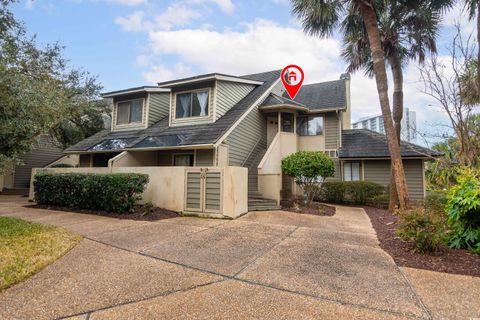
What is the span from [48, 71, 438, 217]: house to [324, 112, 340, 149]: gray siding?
58 millimetres

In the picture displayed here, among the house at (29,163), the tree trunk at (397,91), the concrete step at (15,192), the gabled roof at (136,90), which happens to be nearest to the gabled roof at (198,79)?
the gabled roof at (136,90)

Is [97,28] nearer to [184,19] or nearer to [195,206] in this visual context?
[184,19]

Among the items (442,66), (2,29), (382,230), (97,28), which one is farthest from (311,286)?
(2,29)

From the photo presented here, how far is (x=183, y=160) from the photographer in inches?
512

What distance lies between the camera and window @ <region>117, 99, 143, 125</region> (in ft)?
50.3

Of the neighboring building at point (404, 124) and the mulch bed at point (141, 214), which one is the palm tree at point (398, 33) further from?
the mulch bed at point (141, 214)

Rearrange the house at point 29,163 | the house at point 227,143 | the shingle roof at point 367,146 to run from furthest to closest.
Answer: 1. the house at point 29,163
2. the shingle roof at point 367,146
3. the house at point 227,143

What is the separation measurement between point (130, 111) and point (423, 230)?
15044 mm

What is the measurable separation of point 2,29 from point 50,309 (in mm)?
13736

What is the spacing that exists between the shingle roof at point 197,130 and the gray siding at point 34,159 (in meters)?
7.81

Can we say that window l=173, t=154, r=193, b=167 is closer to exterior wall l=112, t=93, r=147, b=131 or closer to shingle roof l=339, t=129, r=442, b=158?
exterior wall l=112, t=93, r=147, b=131

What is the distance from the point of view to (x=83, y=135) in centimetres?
1964

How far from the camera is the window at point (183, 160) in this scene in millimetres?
12844

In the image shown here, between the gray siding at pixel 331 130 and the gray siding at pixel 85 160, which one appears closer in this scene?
the gray siding at pixel 85 160
